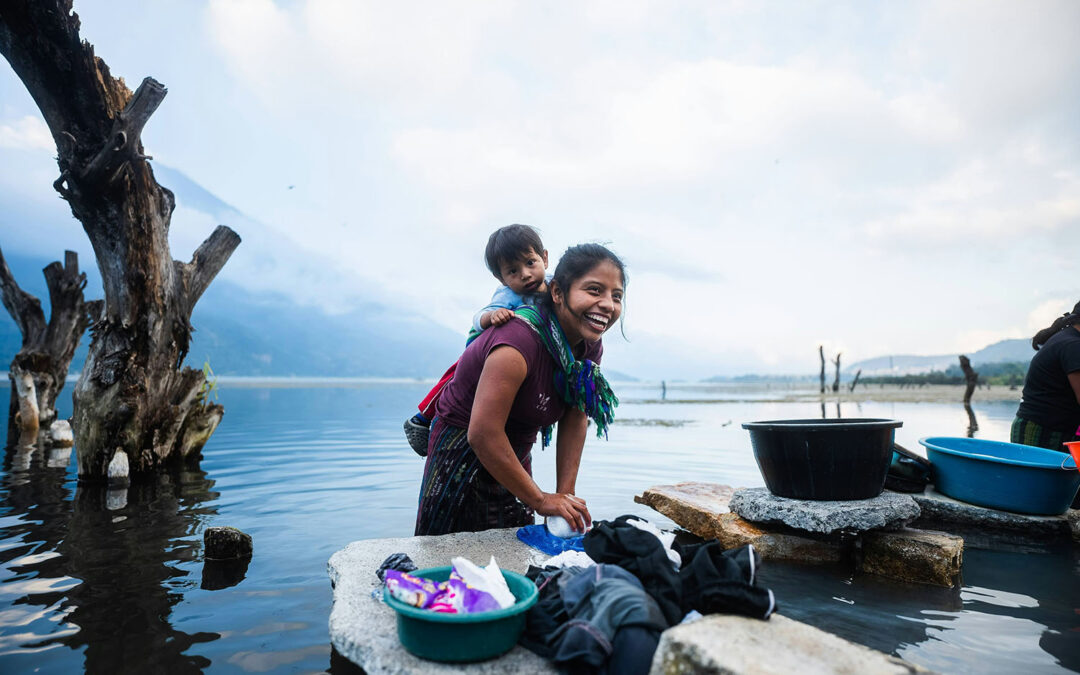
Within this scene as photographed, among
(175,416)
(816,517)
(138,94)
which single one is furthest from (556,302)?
(175,416)

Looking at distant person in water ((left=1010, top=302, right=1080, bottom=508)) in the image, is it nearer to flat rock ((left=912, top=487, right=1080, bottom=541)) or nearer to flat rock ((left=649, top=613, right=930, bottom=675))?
flat rock ((left=912, top=487, right=1080, bottom=541))

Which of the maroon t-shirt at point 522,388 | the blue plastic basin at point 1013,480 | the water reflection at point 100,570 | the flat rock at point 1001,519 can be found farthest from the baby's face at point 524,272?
the blue plastic basin at point 1013,480

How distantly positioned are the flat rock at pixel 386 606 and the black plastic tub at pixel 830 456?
7.05 ft

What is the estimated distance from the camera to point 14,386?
1239 centimetres

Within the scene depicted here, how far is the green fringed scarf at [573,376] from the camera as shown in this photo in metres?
2.83

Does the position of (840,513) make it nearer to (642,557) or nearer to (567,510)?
(567,510)

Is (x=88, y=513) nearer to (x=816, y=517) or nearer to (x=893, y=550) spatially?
(x=816, y=517)

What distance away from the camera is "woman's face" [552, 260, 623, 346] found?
279 cm

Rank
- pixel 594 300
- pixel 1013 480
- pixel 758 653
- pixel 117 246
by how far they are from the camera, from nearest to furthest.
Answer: pixel 758 653 < pixel 594 300 < pixel 1013 480 < pixel 117 246

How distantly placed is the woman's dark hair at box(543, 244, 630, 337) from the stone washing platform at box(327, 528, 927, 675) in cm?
141

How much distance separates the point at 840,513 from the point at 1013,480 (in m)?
1.86

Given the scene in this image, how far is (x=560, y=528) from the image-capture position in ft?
9.23

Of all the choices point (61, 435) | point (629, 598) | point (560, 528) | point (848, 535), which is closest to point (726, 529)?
point (848, 535)

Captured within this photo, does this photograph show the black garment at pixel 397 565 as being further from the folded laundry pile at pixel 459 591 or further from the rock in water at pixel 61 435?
the rock in water at pixel 61 435
